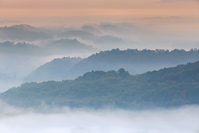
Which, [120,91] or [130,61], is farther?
[130,61]

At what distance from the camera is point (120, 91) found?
11456cm

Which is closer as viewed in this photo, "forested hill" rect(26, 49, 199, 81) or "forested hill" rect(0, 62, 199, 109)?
"forested hill" rect(0, 62, 199, 109)

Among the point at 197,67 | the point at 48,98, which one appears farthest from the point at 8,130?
the point at 197,67

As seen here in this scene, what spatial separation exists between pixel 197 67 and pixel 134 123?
10.8 m

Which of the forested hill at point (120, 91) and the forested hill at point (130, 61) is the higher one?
the forested hill at point (130, 61)

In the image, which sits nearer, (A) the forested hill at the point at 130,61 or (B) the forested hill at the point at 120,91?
(B) the forested hill at the point at 120,91

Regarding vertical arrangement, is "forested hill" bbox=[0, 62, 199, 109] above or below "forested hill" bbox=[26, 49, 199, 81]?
below

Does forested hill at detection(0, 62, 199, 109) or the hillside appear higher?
the hillside

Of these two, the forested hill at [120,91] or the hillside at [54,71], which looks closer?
the forested hill at [120,91]

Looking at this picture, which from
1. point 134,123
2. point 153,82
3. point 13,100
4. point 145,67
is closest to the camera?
point 134,123

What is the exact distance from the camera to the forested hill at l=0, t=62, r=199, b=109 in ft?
343

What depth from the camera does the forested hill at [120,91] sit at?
10462cm

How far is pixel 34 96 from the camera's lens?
119062mm

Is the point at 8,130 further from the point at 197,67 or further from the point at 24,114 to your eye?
the point at 197,67
